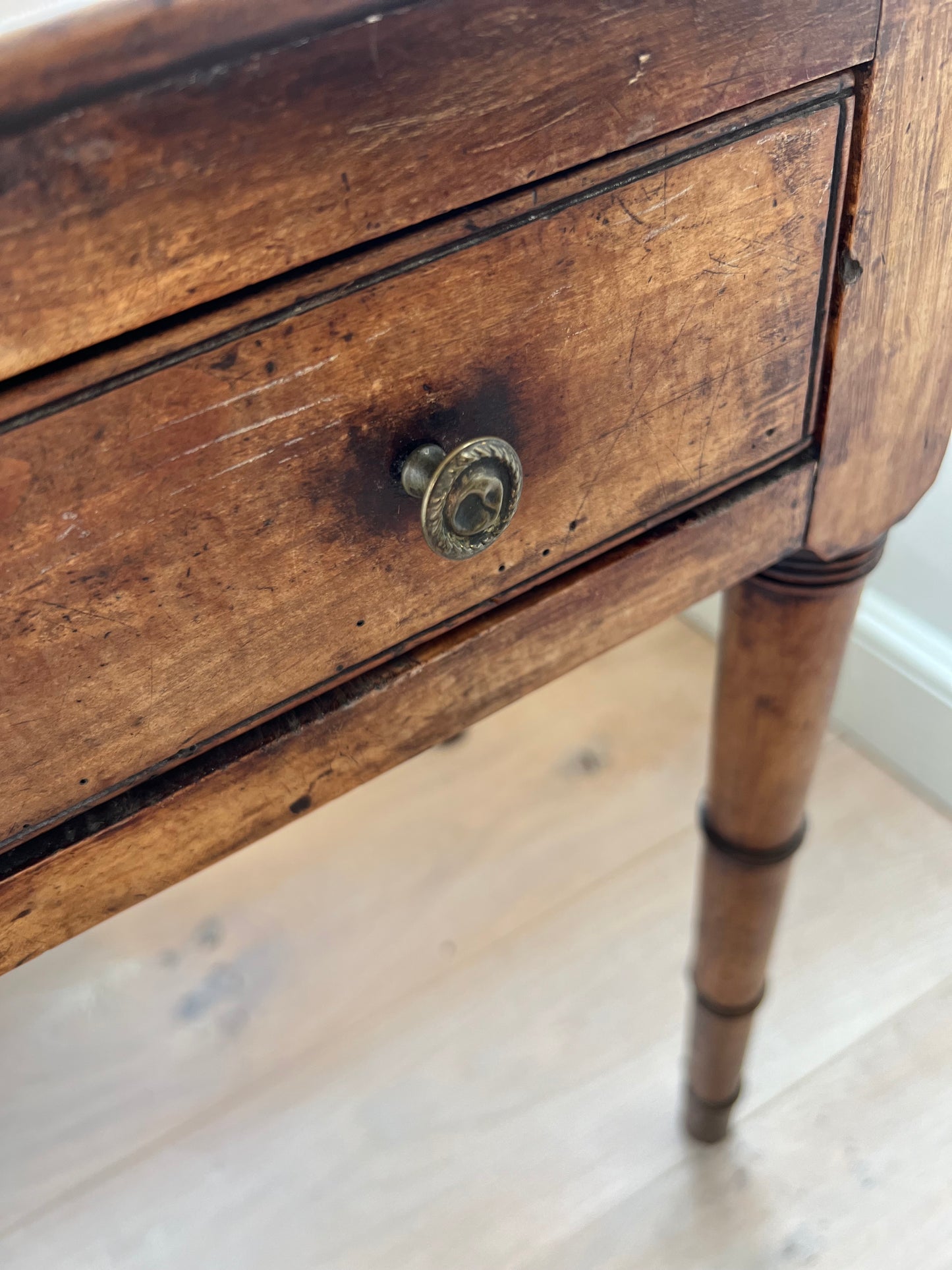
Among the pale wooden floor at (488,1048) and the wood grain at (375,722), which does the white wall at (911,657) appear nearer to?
the pale wooden floor at (488,1048)

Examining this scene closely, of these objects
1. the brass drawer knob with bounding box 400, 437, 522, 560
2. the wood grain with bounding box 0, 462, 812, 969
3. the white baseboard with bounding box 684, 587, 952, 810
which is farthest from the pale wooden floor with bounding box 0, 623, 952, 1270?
the brass drawer knob with bounding box 400, 437, 522, 560

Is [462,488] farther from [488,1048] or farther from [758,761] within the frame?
[488,1048]

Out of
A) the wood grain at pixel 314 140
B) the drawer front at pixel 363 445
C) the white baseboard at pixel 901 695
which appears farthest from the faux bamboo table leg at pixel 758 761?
the white baseboard at pixel 901 695

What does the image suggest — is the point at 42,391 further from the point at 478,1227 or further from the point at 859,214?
the point at 478,1227

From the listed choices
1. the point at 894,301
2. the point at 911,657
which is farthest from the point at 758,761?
the point at 911,657

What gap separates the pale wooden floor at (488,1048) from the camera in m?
0.79

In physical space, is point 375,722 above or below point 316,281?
below

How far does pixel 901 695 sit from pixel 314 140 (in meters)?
0.89

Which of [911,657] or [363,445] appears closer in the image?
[363,445]

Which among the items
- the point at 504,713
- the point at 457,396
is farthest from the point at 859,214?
the point at 504,713

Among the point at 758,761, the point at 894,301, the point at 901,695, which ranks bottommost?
the point at 901,695

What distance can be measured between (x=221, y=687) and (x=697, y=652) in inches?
36.2

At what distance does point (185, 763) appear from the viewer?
361mm

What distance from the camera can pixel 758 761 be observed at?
586 millimetres
